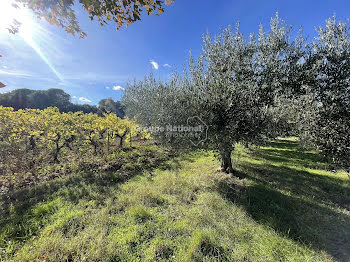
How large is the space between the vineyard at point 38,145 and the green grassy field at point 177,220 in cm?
171

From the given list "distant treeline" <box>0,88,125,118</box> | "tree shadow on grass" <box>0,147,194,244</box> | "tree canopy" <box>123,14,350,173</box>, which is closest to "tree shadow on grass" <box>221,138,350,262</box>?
"tree canopy" <box>123,14,350,173</box>

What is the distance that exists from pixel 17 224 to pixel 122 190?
2621 mm

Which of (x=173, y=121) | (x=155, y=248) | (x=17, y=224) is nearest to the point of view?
(x=155, y=248)

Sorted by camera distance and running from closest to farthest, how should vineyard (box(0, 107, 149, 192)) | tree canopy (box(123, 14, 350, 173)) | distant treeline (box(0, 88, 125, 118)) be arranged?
tree canopy (box(123, 14, 350, 173)) < vineyard (box(0, 107, 149, 192)) < distant treeline (box(0, 88, 125, 118))

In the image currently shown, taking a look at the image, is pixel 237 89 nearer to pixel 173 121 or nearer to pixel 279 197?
pixel 173 121

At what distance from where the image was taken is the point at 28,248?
2777 mm

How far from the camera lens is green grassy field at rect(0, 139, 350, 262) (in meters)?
2.77

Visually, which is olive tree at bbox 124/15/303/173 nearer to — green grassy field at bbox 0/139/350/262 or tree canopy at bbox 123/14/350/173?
tree canopy at bbox 123/14/350/173

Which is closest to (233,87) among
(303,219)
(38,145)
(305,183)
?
(303,219)

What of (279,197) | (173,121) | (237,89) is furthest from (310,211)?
(173,121)

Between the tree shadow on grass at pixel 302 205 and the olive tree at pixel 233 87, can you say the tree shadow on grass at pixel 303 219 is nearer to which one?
the tree shadow on grass at pixel 302 205

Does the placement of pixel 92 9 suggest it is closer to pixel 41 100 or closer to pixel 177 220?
pixel 177 220

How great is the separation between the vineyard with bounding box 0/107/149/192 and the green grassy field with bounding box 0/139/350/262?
171 cm

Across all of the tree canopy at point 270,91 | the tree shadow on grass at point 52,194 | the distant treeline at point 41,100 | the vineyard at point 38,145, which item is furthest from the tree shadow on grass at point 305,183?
the distant treeline at point 41,100
